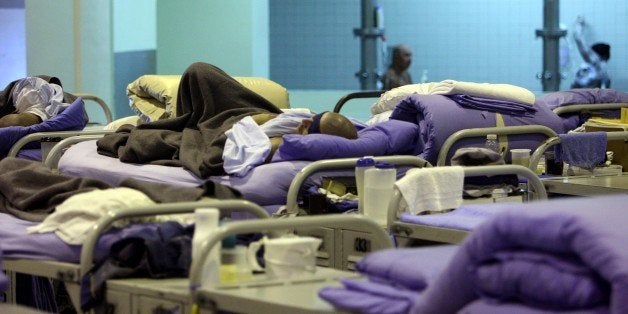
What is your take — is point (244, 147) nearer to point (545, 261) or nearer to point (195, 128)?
point (195, 128)

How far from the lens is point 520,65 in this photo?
10.5 meters

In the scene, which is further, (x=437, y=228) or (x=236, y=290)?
(x=437, y=228)

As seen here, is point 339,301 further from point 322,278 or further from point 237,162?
point 237,162

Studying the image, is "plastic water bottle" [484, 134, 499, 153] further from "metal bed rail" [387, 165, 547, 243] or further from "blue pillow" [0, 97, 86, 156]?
"blue pillow" [0, 97, 86, 156]

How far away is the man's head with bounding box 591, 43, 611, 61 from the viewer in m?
10.2

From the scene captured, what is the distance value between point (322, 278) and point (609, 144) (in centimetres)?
324

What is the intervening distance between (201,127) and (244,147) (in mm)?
633

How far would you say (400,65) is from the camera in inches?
423

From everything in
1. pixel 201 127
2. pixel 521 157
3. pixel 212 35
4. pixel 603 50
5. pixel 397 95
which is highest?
pixel 212 35

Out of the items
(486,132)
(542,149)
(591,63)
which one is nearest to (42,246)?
(542,149)

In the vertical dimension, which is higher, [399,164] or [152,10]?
[152,10]

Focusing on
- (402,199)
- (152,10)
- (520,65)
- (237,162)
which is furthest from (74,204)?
(520,65)

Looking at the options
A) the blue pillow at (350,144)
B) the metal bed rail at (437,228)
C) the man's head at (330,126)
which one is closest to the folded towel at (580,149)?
the blue pillow at (350,144)

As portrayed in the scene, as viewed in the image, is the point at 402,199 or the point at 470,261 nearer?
the point at 470,261
